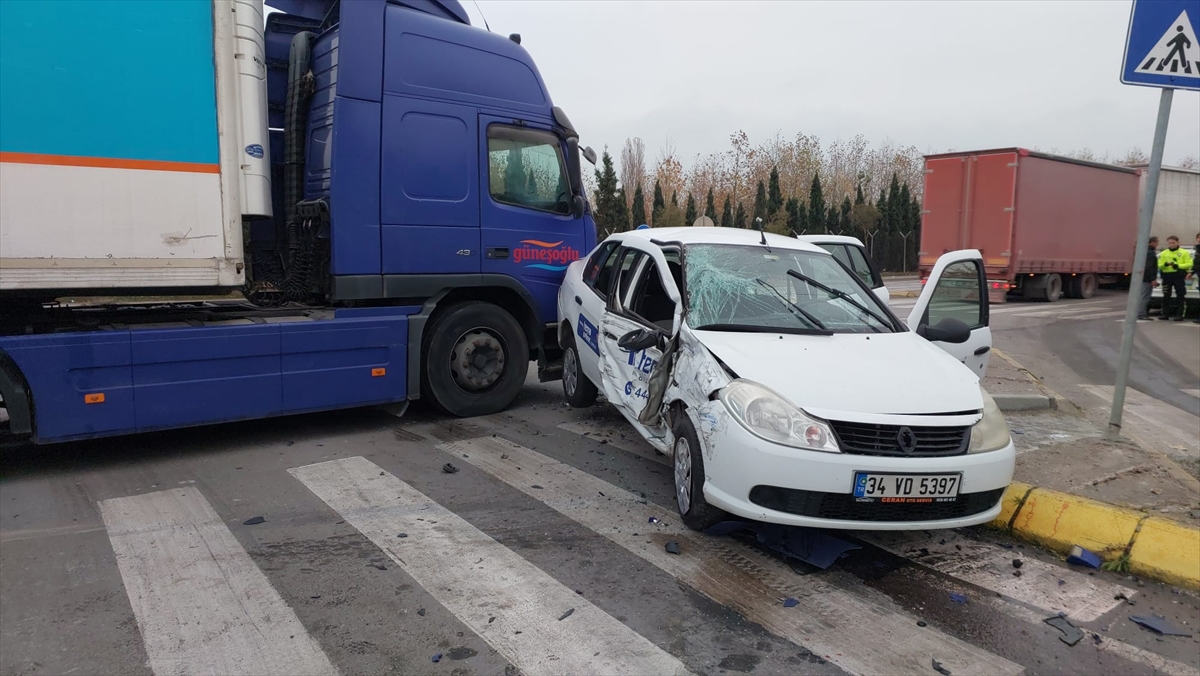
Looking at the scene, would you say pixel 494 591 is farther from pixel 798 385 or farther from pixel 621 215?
pixel 621 215

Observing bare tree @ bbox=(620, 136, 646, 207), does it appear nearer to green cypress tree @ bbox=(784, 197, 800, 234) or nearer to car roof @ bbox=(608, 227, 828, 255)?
green cypress tree @ bbox=(784, 197, 800, 234)

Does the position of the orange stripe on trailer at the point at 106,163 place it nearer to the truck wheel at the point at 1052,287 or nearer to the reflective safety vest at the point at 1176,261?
the reflective safety vest at the point at 1176,261

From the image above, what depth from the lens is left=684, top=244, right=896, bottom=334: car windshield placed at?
16.2 feet

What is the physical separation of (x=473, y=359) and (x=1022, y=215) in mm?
18644

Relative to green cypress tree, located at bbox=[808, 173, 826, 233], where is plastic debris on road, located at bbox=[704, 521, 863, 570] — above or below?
below

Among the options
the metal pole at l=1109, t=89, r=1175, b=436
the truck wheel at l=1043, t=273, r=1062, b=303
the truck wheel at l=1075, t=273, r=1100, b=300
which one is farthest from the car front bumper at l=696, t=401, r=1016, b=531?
the truck wheel at l=1075, t=273, r=1100, b=300

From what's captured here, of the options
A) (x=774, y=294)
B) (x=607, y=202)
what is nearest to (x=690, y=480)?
(x=774, y=294)

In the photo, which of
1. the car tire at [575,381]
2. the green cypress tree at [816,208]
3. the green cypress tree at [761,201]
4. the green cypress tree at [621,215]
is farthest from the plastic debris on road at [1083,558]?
the green cypress tree at [761,201]

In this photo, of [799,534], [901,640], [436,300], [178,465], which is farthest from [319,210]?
[901,640]

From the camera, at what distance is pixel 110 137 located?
510 cm

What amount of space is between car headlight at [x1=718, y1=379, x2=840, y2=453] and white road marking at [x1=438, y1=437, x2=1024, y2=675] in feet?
2.39

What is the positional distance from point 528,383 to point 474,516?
14.2 feet

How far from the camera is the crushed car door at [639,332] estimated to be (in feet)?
16.3

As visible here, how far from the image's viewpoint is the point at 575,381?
732cm
